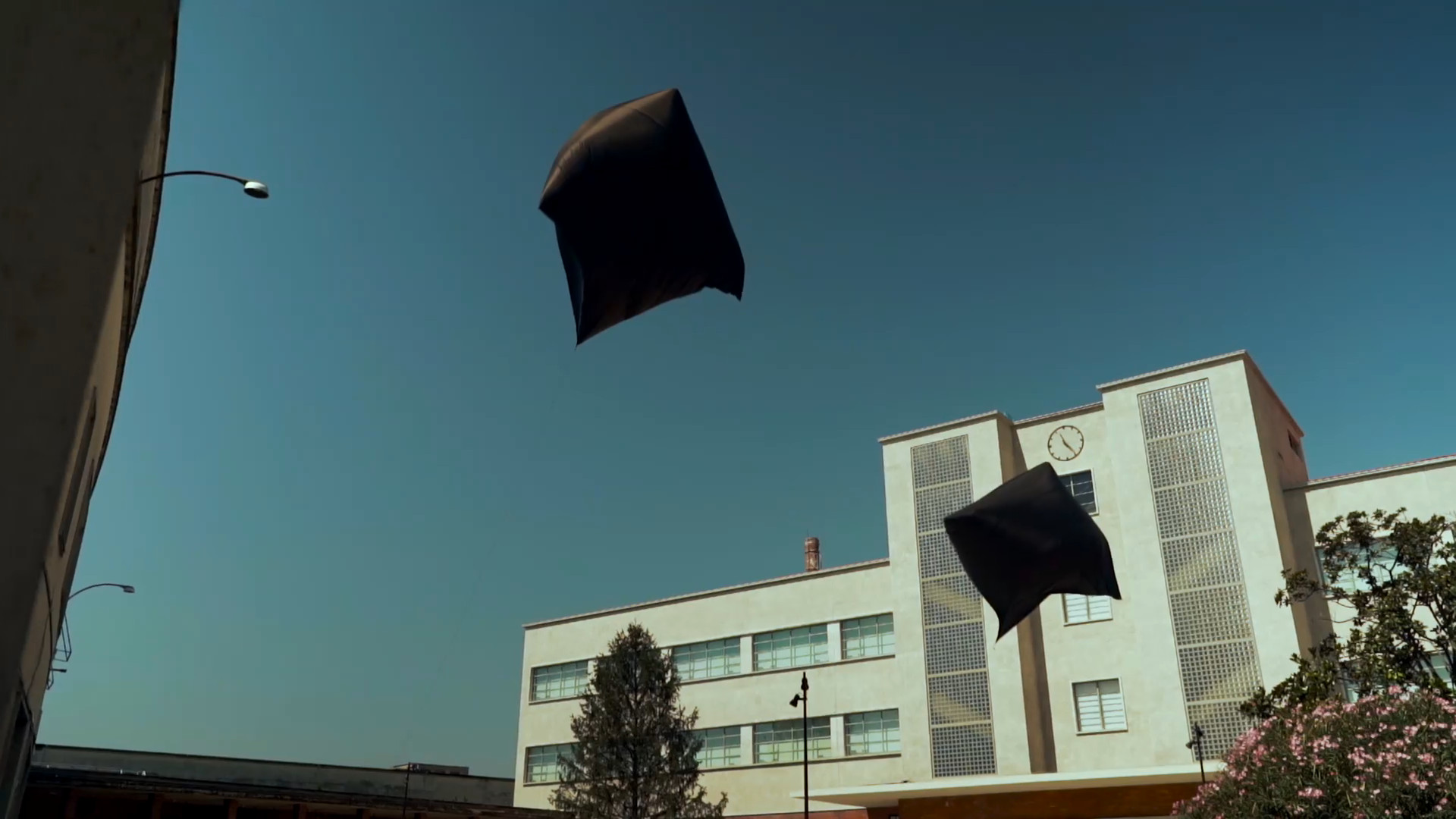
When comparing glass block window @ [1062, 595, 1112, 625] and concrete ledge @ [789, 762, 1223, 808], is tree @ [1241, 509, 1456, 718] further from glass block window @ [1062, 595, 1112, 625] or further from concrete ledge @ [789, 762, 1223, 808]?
glass block window @ [1062, 595, 1112, 625]

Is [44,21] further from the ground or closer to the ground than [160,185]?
closer to the ground

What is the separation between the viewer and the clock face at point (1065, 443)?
125 ft

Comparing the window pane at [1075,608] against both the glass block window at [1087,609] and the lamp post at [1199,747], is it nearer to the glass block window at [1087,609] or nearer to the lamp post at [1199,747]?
the glass block window at [1087,609]

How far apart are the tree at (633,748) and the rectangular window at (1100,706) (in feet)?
41.5

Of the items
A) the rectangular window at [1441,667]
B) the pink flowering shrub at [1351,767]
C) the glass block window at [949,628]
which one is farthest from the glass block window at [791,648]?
the pink flowering shrub at [1351,767]

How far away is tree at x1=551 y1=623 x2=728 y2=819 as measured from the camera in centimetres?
3616

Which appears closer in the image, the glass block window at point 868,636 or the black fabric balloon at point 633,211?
the black fabric balloon at point 633,211

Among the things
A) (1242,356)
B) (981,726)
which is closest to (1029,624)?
(981,726)

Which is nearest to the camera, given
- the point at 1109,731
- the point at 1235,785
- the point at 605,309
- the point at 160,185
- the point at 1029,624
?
the point at 605,309

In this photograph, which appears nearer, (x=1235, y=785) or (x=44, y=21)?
(x=44, y=21)

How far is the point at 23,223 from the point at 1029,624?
37.4 m

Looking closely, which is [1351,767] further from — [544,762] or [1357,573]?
[544,762]

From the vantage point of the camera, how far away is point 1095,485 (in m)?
37.1

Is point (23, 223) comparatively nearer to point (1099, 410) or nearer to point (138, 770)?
point (1099, 410)
